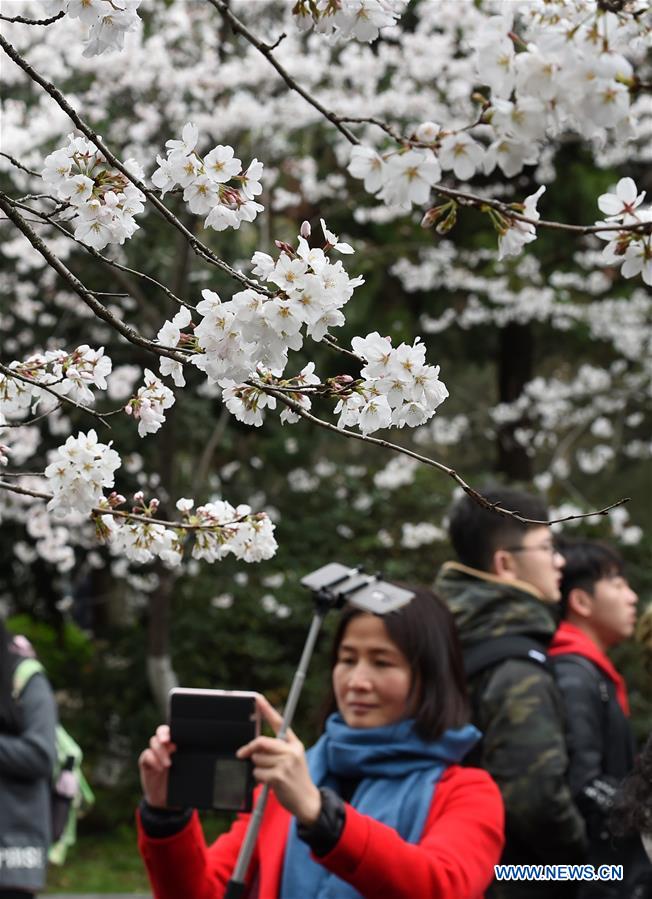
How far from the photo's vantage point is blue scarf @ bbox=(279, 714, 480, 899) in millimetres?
2652

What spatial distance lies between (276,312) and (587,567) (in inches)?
109

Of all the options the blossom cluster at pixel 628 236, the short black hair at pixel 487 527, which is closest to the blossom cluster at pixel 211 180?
the blossom cluster at pixel 628 236

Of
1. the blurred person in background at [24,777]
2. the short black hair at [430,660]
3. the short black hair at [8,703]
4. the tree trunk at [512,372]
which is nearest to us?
the short black hair at [430,660]

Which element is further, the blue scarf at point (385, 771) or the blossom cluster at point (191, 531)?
the blue scarf at point (385, 771)

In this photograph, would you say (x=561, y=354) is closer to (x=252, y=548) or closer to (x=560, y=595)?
(x=560, y=595)

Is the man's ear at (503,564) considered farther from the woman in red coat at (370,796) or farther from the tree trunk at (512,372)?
the tree trunk at (512,372)

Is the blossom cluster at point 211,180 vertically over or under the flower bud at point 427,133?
over

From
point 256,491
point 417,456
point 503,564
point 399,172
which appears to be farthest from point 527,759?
point 256,491

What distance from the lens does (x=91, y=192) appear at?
5.84 feet

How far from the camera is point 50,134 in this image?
27.6 ft

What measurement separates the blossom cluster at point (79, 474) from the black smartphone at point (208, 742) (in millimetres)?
829

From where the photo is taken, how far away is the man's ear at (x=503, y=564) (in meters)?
3.73

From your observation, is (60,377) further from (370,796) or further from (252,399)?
(370,796)

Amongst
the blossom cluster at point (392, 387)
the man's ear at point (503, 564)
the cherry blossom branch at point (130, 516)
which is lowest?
the cherry blossom branch at point (130, 516)
